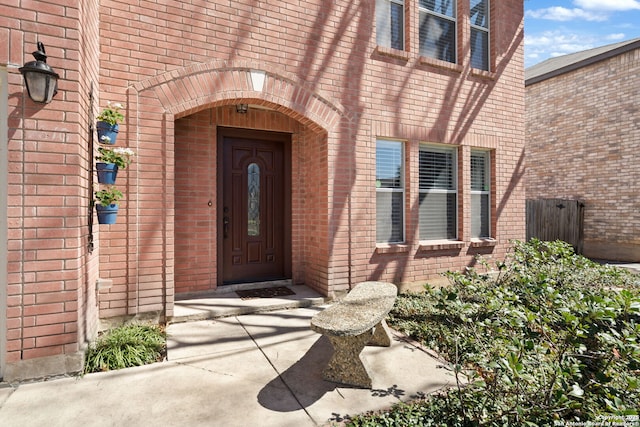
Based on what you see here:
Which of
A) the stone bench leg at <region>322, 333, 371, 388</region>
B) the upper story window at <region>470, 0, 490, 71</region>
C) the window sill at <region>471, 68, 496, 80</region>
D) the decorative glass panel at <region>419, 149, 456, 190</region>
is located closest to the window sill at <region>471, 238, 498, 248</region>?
the decorative glass panel at <region>419, 149, 456, 190</region>

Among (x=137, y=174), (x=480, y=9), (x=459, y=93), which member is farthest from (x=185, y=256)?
(x=480, y=9)

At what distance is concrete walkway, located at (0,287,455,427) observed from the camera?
7.29 feet

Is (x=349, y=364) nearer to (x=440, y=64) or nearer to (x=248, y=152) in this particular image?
(x=248, y=152)

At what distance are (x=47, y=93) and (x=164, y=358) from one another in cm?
245

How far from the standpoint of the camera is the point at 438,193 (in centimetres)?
577

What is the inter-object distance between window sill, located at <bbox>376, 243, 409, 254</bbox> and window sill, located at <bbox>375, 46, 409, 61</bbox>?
3010 mm

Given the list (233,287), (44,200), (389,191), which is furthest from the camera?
(389,191)

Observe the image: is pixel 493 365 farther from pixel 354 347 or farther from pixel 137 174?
pixel 137 174

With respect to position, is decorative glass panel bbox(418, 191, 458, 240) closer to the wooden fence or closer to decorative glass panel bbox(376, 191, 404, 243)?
decorative glass panel bbox(376, 191, 404, 243)

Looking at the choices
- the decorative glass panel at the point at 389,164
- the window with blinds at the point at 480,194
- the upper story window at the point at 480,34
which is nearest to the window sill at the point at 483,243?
the window with blinds at the point at 480,194

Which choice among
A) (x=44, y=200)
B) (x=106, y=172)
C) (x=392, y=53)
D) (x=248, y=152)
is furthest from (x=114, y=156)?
(x=392, y=53)

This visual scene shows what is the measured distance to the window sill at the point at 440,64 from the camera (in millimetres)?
5402

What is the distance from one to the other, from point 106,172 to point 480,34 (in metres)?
6.72

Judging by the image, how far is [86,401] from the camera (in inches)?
93.9
